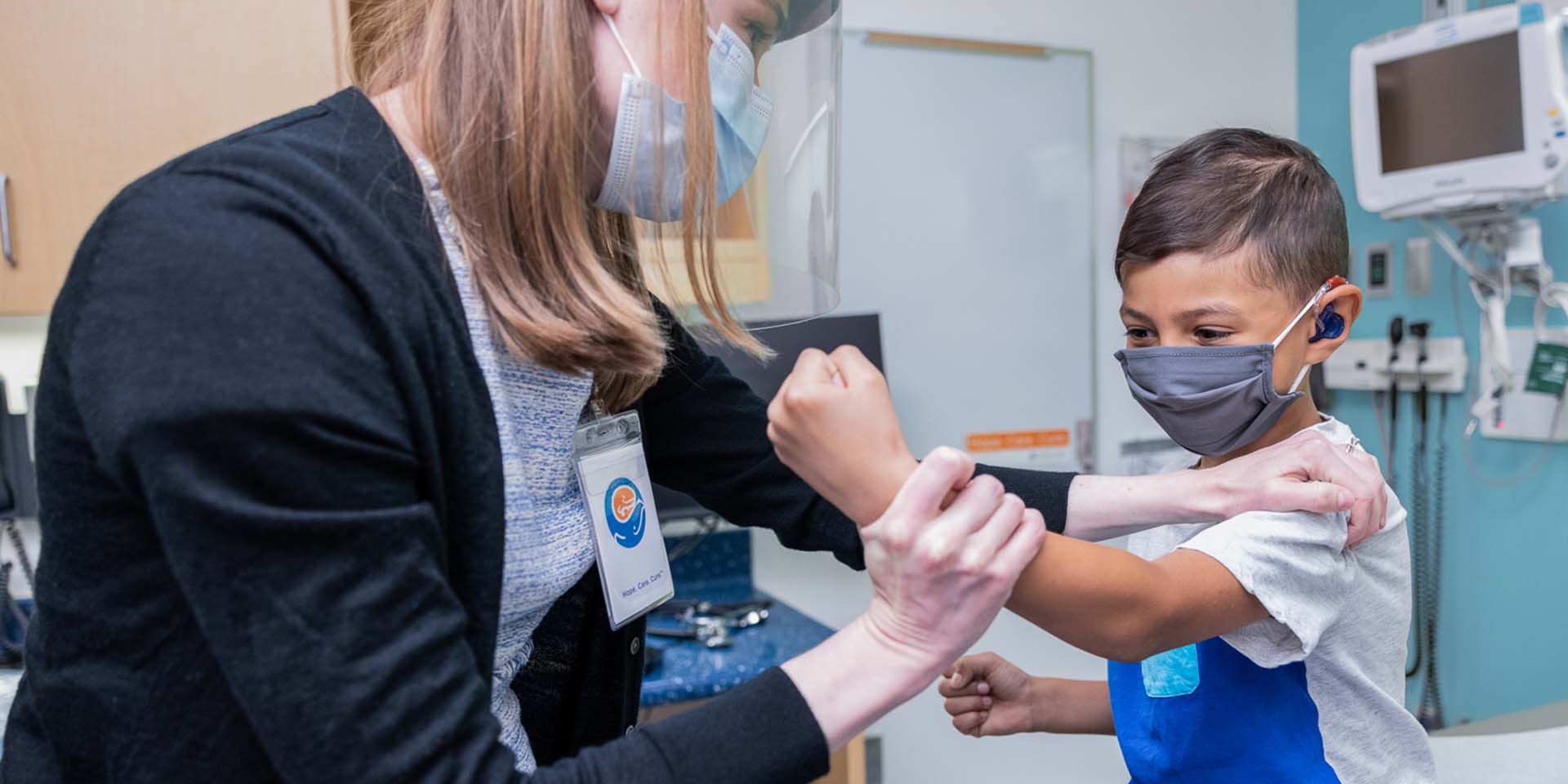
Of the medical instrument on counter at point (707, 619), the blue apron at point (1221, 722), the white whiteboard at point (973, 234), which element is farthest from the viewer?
the white whiteboard at point (973, 234)

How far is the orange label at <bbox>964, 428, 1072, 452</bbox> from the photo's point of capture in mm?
2596

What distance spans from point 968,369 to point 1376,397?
116 cm

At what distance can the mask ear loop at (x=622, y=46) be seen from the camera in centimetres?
72

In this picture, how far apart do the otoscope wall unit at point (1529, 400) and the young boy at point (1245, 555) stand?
63.1 inches

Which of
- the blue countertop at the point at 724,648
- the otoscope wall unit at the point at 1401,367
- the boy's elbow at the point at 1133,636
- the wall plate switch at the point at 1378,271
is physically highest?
the wall plate switch at the point at 1378,271

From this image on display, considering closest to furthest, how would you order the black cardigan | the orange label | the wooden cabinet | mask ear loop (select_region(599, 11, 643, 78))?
the black cardigan
mask ear loop (select_region(599, 11, 643, 78))
the wooden cabinet
the orange label

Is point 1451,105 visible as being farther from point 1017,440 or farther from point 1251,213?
point 1251,213

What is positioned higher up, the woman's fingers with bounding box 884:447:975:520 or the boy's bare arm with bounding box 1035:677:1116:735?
the woman's fingers with bounding box 884:447:975:520

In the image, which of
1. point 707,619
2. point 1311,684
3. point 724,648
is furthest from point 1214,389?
point 707,619

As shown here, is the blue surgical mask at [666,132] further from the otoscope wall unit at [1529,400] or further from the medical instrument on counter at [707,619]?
the otoscope wall unit at [1529,400]

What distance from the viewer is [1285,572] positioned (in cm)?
84

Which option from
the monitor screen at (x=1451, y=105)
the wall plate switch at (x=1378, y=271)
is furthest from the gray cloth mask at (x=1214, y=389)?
the wall plate switch at (x=1378, y=271)

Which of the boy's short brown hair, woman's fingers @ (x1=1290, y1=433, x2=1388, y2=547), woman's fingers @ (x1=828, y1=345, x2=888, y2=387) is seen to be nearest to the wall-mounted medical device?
the boy's short brown hair

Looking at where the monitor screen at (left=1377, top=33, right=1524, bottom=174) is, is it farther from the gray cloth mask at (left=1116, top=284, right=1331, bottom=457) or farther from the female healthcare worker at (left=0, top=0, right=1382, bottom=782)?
the female healthcare worker at (left=0, top=0, right=1382, bottom=782)
